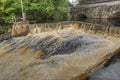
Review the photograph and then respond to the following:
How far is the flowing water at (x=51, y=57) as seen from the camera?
8.15 meters

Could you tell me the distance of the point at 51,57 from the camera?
33.0 feet

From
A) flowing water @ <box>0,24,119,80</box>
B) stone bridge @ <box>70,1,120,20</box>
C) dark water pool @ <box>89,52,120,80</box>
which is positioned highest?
stone bridge @ <box>70,1,120,20</box>

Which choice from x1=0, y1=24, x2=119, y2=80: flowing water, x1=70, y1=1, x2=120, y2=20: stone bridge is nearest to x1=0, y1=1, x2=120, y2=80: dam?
x1=0, y1=24, x2=119, y2=80: flowing water

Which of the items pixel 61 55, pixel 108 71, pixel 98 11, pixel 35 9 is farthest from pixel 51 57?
pixel 98 11

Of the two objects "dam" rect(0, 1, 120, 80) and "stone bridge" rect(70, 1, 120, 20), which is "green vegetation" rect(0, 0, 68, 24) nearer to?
"stone bridge" rect(70, 1, 120, 20)

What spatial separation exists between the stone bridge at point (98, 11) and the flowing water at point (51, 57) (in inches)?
648

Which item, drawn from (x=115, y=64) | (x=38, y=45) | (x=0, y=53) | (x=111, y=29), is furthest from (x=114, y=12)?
(x=115, y=64)

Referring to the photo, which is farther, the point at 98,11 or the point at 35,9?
the point at 98,11

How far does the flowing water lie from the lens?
8148 millimetres

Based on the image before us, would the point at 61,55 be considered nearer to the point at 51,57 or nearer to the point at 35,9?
the point at 51,57

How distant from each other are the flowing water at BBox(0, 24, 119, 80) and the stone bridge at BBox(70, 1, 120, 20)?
16.5m

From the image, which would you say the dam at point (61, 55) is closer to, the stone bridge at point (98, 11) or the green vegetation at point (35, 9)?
the green vegetation at point (35, 9)

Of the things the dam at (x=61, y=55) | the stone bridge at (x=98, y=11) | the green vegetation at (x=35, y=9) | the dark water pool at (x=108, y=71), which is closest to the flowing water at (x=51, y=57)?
the dam at (x=61, y=55)

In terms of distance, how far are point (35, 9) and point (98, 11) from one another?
1026 centimetres
